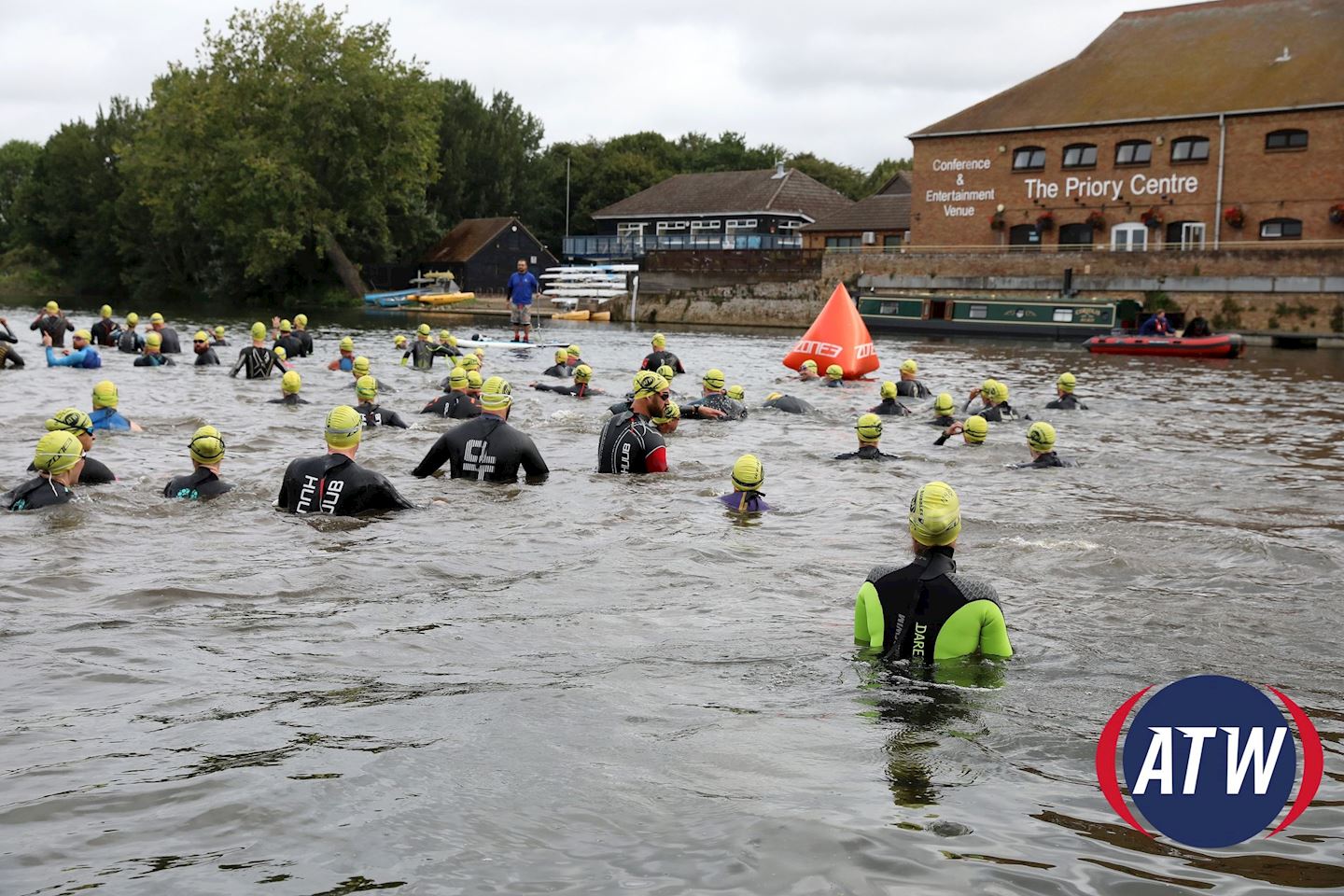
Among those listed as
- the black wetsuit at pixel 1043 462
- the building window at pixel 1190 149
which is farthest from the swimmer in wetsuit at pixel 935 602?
the building window at pixel 1190 149

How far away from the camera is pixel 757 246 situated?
66625 mm

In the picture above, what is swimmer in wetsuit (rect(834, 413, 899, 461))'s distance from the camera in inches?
571

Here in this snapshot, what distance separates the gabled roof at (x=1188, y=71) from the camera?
43.6m

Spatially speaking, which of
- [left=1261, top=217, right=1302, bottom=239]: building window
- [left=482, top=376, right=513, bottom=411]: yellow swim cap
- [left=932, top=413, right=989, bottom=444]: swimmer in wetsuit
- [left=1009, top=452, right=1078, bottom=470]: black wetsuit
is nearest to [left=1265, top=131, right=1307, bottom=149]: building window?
[left=1261, top=217, right=1302, bottom=239]: building window

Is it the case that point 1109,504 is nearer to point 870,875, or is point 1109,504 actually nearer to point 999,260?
point 870,875

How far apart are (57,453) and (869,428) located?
8363 mm

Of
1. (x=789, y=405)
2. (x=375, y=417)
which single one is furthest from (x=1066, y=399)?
(x=375, y=417)

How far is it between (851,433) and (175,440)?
30.5 feet

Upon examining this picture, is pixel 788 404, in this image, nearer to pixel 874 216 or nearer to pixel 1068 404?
pixel 1068 404

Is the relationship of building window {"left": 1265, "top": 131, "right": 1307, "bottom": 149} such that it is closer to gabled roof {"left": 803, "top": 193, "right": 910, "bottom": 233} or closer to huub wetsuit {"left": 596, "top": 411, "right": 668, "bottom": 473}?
gabled roof {"left": 803, "top": 193, "right": 910, "bottom": 233}

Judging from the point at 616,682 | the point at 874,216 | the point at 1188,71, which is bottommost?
the point at 616,682

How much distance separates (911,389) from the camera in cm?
2245

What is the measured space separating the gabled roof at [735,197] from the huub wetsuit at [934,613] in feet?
211

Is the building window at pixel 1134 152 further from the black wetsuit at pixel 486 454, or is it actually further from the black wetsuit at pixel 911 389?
the black wetsuit at pixel 486 454
